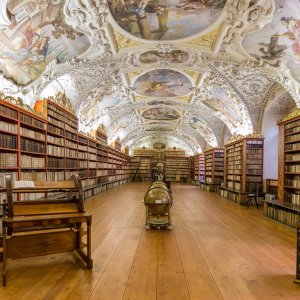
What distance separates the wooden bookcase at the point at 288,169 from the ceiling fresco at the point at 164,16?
167 inches

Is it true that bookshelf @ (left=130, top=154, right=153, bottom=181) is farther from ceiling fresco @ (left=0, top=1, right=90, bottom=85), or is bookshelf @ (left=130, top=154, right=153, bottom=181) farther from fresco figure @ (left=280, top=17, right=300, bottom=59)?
fresco figure @ (left=280, top=17, right=300, bottom=59)

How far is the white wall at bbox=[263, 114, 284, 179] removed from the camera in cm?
1374

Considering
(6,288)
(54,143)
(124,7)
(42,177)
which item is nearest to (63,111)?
(54,143)

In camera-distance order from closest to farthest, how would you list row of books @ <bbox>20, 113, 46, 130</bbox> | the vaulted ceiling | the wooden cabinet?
the vaulted ceiling, row of books @ <bbox>20, 113, 46, 130</bbox>, the wooden cabinet

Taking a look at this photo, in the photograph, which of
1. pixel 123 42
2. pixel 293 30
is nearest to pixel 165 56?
pixel 123 42

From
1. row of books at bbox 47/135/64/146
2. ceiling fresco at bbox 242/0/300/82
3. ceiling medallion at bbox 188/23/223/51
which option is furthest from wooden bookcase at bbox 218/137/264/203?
row of books at bbox 47/135/64/146

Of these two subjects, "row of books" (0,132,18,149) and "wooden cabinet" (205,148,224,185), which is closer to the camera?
"row of books" (0,132,18,149)

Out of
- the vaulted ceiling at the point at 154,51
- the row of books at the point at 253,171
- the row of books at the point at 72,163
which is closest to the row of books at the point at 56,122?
the vaulted ceiling at the point at 154,51

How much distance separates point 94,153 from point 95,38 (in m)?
9.82

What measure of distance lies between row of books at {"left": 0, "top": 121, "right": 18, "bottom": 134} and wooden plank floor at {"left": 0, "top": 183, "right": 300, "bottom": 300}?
3.52 m

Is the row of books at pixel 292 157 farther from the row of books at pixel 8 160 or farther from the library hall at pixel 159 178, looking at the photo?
the row of books at pixel 8 160

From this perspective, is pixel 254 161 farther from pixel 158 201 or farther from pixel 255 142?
pixel 158 201

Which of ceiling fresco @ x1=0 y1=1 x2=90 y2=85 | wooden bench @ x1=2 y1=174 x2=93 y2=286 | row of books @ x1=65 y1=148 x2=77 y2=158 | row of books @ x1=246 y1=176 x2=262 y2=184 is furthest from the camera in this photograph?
row of books @ x1=246 y1=176 x2=262 y2=184

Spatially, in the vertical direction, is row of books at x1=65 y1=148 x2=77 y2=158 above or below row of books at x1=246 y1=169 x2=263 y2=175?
above
